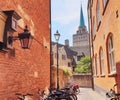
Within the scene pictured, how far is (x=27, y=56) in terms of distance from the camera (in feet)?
29.2

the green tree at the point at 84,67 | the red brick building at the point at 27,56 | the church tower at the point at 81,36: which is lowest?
the red brick building at the point at 27,56

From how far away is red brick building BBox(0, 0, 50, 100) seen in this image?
6699 millimetres

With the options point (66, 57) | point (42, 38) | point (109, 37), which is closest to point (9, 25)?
point (42, 38)

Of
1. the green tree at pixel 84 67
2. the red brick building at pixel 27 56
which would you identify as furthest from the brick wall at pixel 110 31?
the green tree at pixel 84 67

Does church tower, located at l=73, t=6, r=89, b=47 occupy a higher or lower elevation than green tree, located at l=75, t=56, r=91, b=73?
higher

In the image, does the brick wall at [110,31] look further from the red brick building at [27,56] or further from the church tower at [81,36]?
the church tower at [81,36]

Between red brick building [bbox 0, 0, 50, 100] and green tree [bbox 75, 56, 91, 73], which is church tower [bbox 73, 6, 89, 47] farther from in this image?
red brick building [bbox 0, 0, 50, 100]

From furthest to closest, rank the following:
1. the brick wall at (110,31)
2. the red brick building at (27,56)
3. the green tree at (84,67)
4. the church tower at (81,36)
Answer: the church tower at (81,36), the green tree at (84,67), the brick wall at (110,31), the red brick building at (27,56)

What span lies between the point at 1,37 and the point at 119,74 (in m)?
5.32

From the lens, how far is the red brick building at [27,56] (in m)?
6.70

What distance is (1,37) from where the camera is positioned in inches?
237

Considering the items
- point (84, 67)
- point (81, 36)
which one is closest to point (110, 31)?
point (84, 67)

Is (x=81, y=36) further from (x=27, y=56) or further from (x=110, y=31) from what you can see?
(x=27, y=56)

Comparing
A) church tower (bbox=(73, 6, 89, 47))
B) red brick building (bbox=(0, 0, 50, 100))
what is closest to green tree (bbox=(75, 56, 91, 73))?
red brick building (bbox=(0, 0, 50, 100))
